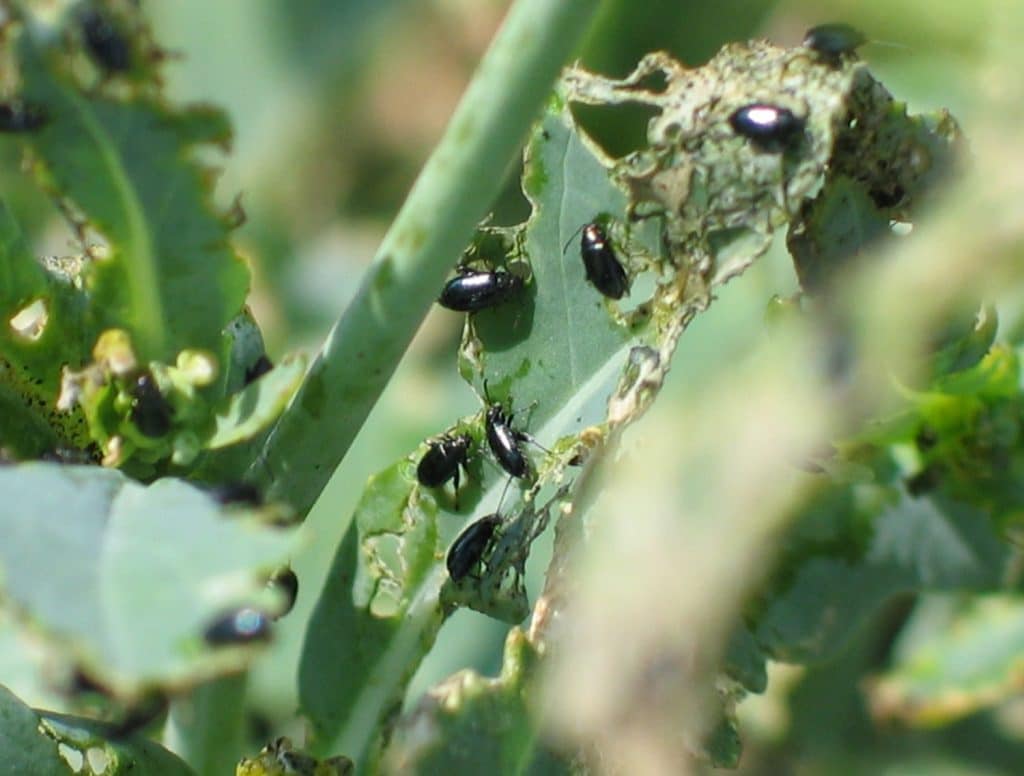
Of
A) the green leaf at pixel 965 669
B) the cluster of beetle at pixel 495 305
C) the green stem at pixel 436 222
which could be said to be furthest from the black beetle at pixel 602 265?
the green leaf at pixel 965 669

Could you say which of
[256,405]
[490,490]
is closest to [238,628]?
[256,405]

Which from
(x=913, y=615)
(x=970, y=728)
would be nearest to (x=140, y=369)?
(x=913, y=615)

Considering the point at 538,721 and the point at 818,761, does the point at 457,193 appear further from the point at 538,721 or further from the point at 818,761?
the point at 818,761

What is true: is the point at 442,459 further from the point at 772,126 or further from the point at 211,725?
the point at 772,126

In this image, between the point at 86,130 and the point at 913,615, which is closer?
the point at 86,130

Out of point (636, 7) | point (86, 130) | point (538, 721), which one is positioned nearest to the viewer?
point (86, 130)

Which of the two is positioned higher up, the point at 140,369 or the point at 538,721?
the point at 140,369
